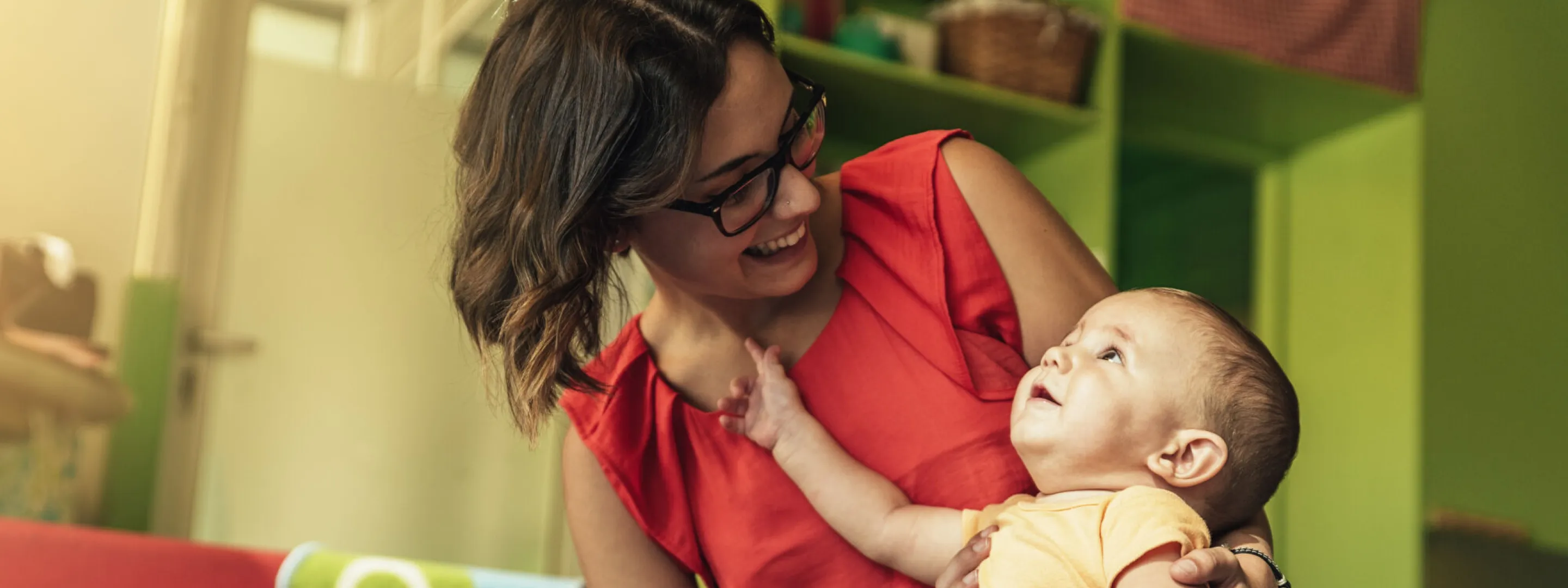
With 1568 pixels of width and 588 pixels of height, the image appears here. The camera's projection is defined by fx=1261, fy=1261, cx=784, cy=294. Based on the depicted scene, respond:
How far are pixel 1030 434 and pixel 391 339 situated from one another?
174 centimetres

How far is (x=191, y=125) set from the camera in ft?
6.91

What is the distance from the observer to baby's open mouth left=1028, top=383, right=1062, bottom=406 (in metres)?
0.88

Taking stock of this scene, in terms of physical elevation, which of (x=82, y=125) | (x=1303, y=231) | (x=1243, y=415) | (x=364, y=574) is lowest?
(x=364, y=574)

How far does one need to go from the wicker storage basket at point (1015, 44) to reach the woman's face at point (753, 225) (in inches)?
49.6

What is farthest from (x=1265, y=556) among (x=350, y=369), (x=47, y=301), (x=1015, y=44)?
(x=350, y=369)

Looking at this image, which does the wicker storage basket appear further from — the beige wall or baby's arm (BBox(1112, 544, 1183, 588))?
baby's arm (BBox(1112, 544, 1183, 588))

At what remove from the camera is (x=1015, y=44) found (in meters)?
2.12

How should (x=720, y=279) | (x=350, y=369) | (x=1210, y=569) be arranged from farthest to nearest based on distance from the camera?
(x=350, y=369) < (x=720, y=279) < (x=1210, y=569)

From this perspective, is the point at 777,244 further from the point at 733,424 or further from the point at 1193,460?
the point at 1193,460

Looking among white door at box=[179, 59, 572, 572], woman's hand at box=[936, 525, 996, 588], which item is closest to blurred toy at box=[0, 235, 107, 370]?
white door at box=[179, 59, 572, 572]

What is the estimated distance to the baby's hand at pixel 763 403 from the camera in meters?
0.95

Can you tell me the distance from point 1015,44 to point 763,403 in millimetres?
1319

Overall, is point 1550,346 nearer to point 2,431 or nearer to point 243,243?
point 243,243

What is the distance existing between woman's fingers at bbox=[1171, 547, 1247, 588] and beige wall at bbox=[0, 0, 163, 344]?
1.77 metres
